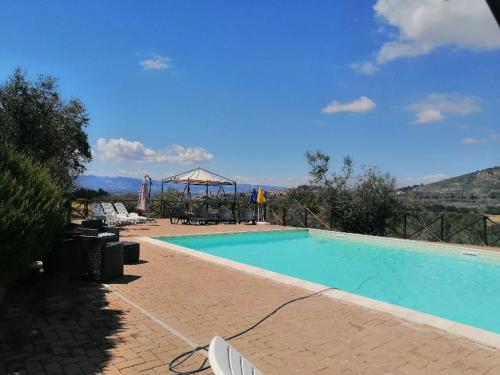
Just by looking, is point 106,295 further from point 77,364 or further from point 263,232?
point 263,232

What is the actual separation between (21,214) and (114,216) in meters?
11.6

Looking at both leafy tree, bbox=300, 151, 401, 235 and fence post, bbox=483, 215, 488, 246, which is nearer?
fence post, bbox=483, 215, 488, 246

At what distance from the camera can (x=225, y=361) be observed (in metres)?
1.50

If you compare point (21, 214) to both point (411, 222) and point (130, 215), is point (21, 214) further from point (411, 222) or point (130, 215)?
point (411, 222)

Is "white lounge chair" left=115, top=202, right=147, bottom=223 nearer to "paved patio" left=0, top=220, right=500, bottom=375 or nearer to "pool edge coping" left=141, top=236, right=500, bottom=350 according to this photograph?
"pool edge coping" left=141, top=236, right=500, bottom=350

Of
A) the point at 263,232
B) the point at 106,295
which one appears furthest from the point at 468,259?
the point at 106,295

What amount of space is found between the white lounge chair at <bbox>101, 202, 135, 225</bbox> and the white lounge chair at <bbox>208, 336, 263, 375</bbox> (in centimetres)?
1387

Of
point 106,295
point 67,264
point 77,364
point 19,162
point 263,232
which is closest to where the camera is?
point 77,364

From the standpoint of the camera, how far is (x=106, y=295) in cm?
539

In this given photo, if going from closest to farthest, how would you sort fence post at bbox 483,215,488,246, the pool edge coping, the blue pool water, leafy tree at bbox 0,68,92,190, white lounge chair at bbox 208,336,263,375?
1. white lounge chair at bbox 208,336,263,375
2. the pool edge coping
3. the blue pool water
4. leafy tree at bbox 0,68,92,190
5. fence post at bbox 483,215,488,246

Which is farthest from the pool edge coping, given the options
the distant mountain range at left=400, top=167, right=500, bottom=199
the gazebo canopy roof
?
the gazebo canopy roof

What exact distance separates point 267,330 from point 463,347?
1.93 meters

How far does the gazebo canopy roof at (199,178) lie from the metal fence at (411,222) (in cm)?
145

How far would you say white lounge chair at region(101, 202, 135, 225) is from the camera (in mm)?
14805
